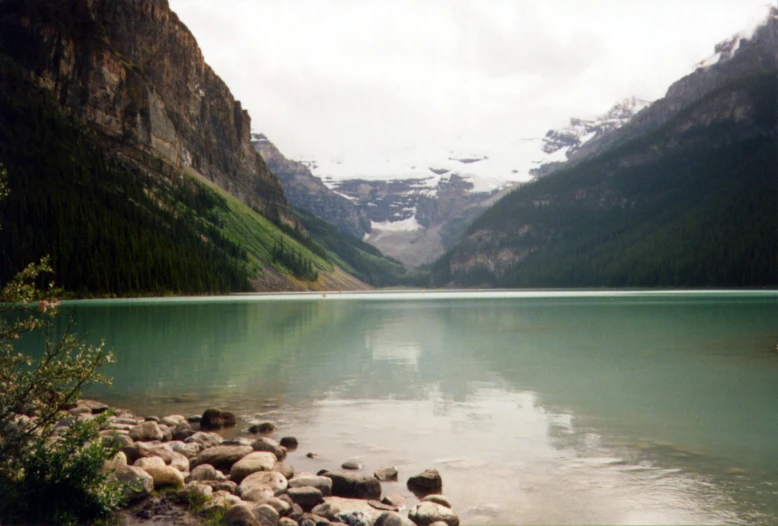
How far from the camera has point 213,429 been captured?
21.5 m

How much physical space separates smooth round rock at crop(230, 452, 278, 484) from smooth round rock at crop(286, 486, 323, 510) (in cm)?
192

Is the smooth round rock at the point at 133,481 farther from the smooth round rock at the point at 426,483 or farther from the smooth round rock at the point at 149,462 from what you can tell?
the smooth round rock at the point at 426,483

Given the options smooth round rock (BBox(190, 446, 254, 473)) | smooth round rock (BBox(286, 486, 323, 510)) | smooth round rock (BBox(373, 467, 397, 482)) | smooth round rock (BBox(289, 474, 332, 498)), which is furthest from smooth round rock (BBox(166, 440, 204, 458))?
smooth round rock (BBox(373, 467, 397, 482))

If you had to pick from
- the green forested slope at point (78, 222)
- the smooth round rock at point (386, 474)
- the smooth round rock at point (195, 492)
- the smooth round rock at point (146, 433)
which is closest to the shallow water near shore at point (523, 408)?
the smooth round rock at point (386, 474)

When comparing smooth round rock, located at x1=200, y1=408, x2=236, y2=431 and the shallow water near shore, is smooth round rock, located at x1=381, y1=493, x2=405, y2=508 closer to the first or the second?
the shallow water near shore

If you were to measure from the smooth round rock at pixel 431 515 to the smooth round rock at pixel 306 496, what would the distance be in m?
2.20

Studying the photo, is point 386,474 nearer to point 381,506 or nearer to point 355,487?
point 355,487

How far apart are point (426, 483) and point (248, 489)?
435 centimetres

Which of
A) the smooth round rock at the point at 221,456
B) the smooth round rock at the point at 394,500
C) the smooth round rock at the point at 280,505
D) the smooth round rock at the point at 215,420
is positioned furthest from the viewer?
the smooth round rock at the point at 215,420

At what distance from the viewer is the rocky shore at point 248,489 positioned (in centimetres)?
1204

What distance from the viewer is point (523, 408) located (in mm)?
24953

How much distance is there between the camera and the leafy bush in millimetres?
11156

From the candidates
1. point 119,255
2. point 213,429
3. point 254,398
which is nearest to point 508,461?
point 213,429

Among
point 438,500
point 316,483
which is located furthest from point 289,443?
point 438,500
